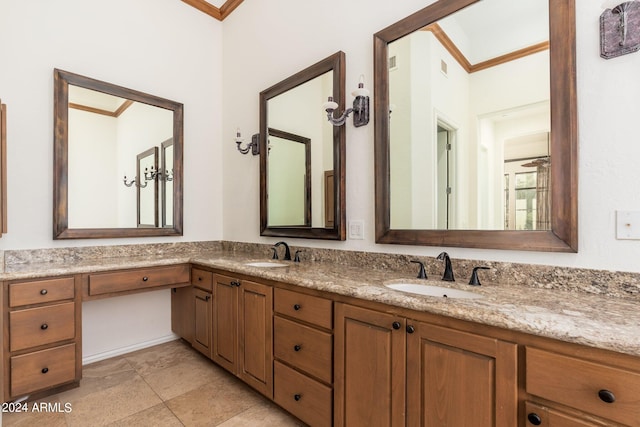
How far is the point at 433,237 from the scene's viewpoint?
1647mm

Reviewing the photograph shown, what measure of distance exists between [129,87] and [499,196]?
9.91 ft

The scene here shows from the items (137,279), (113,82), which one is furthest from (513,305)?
(113,82)

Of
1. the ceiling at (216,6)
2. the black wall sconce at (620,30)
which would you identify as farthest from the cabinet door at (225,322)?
the ceiling at (216,6)

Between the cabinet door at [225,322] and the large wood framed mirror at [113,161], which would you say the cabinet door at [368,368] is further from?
the large wood framed mirror at [113,161]

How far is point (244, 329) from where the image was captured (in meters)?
1.99

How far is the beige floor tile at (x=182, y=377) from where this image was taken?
6.88 ft

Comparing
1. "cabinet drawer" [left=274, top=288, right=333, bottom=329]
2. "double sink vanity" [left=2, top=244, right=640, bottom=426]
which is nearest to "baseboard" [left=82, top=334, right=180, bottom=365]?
"double sink vanity" [left=2, top=244, right=640, bottom=426]

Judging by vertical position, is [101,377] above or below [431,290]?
below

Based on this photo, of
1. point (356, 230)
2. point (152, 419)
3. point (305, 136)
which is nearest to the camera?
point (152, 419)

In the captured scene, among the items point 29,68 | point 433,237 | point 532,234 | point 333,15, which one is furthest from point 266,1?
point 532,234

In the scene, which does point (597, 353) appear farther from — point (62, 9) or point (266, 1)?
point (62, 9)

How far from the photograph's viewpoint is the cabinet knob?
2.94 ft

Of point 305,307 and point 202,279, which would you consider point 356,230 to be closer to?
point 305,307

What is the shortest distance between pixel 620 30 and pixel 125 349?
12.3 feet
